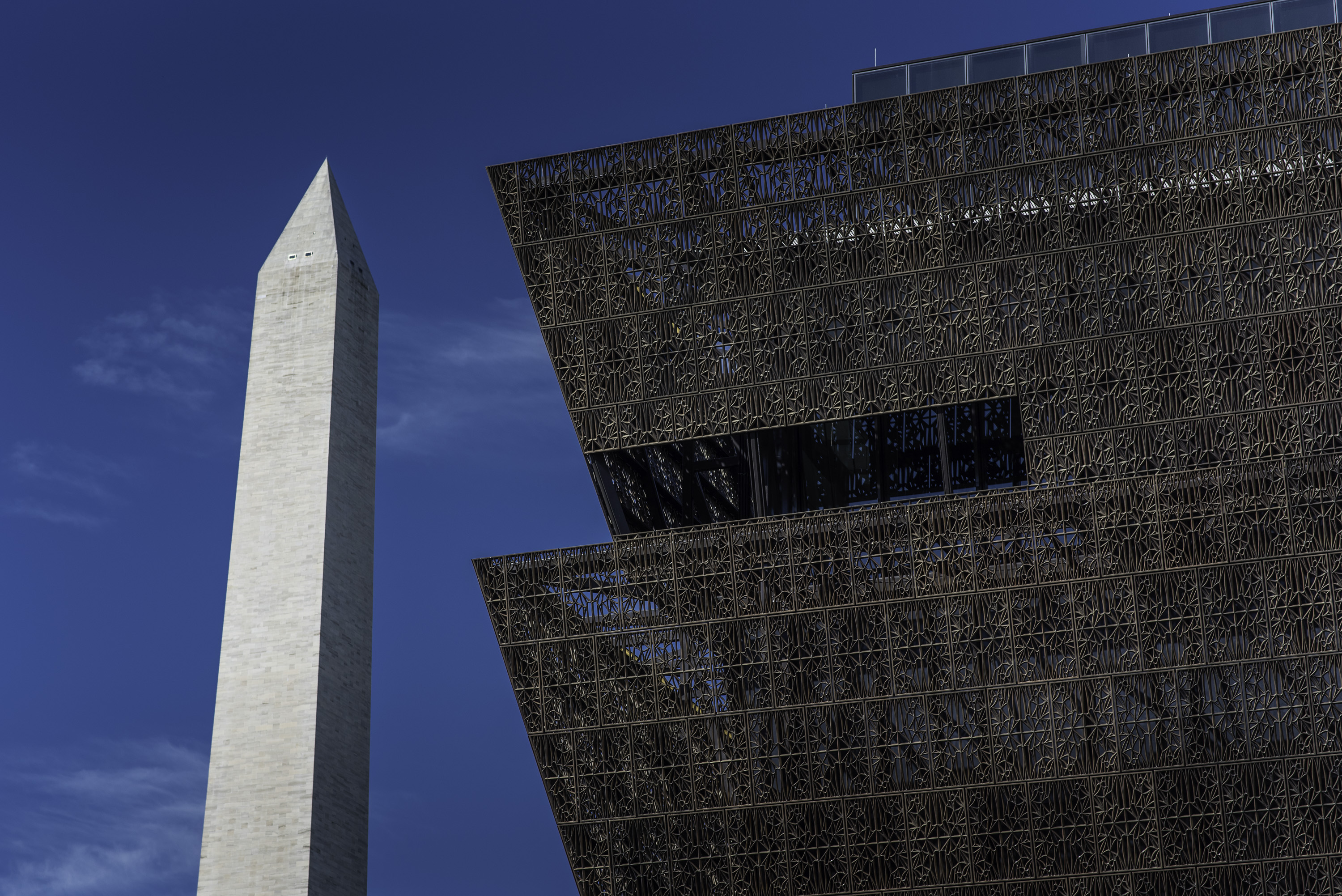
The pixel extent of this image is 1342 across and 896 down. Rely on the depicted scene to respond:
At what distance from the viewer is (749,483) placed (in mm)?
23406

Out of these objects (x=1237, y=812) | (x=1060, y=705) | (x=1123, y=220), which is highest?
(x=1123, y=220)

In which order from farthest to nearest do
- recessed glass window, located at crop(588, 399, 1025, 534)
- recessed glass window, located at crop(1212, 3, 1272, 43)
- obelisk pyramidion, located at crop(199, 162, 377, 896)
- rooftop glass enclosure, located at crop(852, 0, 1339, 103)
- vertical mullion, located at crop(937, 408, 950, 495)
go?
rooftop glass enclosure, located at crop(852, 0, 1339, 103) < recessed glass window, located at crop(1212, 3, 1272, 43) < recessed glass window, located at crop(588, 399, 1025, 534) < obelisk pyramidion, located at crop(199, 162, 377, 896) < vertical mullion, located at crop(937, 408, 950, 495)

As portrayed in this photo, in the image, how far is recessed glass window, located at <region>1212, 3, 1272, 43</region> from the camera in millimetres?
24969

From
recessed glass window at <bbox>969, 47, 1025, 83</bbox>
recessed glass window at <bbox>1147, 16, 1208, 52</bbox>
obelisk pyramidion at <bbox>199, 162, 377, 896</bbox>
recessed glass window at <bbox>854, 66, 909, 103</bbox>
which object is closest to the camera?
obelisk pyramidion at <bbox>199, 162, 377, 896</bbox>

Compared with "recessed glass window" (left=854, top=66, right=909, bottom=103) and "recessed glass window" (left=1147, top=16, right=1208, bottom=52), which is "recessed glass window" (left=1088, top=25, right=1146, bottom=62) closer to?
"recessed glass window" (left=1147, top=16, right=1208, bottom=52)

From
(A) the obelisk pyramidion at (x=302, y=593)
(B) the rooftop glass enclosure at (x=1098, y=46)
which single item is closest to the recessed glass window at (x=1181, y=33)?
(B) the rooftop glass enclosure at (x=1098, y=46)

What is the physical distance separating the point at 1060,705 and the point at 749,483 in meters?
6.05

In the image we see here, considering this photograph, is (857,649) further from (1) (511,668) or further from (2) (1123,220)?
(2) (1123,220)

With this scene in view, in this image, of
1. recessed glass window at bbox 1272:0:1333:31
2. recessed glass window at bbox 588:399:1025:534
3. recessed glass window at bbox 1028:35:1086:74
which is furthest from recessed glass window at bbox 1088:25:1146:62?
recessed glass window at bbox 588:399:1025:534

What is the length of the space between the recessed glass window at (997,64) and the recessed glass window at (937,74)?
200 mm

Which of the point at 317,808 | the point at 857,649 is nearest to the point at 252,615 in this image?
the point at 317,808

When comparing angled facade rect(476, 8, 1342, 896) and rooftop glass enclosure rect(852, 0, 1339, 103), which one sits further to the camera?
rooftop glass enclosure rect(852, 0, 1339, 103)

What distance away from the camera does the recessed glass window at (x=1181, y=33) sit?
25.3 m

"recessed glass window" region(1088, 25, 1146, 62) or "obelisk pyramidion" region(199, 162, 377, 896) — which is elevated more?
"recessed glass window" region(1088, 25, 1146, 62)
